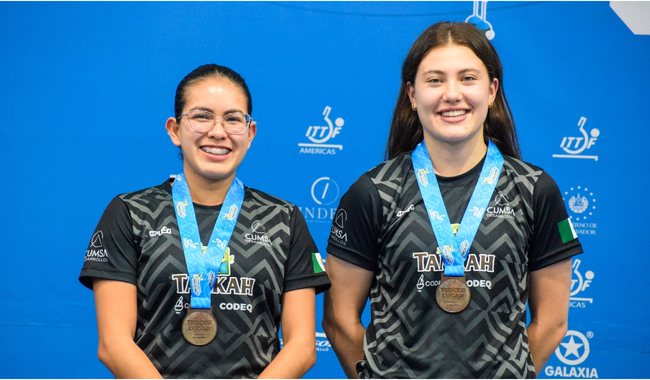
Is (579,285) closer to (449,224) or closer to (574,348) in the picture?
(574,348)

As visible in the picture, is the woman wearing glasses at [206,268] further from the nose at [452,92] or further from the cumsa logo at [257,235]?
the nose at [452,92]

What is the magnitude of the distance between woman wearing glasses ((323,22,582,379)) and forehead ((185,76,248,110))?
47cm

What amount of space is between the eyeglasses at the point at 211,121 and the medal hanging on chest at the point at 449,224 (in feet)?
1.87

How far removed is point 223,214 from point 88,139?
5.35 feet

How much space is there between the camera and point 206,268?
2.11 meters

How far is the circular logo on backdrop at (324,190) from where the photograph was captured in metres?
3.59

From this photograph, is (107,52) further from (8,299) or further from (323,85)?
(8,299)

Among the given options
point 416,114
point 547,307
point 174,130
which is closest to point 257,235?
point 174,130

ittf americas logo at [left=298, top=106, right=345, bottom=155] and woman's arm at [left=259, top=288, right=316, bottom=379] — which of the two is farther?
ittf americas logo at [left=298, top=106, right=345, bottom=155]

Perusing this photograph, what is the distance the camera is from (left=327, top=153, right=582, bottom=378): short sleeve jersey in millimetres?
2055

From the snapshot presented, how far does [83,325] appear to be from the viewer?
11.8 ft

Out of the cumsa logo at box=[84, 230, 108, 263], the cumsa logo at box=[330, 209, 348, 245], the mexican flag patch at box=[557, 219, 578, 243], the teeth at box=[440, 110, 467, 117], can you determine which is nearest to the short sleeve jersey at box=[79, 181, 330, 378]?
the cumsa logo at box=[84, 230, 108, 263]

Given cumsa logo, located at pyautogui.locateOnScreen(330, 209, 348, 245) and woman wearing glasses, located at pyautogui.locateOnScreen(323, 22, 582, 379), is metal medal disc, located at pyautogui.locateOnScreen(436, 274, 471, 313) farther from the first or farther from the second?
cumsa logo, located at pyautogui.locateOnScreen(330, 209, 348, 245)

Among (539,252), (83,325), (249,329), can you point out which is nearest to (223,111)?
(249,329)
